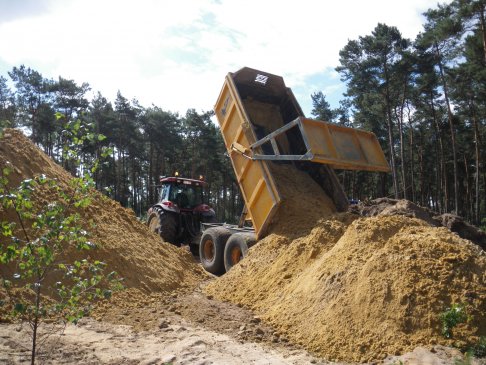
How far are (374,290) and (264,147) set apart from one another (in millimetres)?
4689

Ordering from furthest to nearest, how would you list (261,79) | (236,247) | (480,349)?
(261,79)
(236,247)
(480,349)

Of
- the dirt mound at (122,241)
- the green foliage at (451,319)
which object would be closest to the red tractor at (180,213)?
the dirt mound at (122,241)

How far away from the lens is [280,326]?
17.7ft

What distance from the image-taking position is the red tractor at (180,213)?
→ 11.9 meters

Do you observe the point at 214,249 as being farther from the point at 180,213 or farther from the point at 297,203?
the point at 180,213

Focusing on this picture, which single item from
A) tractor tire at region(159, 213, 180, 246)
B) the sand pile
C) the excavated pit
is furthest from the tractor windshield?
the sand pile

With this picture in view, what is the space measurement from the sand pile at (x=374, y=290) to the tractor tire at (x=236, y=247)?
1.64 metres

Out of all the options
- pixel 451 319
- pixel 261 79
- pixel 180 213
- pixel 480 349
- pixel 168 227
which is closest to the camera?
pixel 480 349

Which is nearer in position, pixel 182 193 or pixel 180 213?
pixel 180 213

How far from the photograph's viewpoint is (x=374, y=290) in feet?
16.2

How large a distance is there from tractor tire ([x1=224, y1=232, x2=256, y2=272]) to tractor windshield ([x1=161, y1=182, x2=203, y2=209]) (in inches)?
148

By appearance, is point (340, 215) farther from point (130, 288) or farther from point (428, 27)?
point (428, 27)

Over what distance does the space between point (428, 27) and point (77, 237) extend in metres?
28.7

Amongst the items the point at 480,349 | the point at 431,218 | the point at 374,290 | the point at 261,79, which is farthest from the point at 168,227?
the point at 480,349
